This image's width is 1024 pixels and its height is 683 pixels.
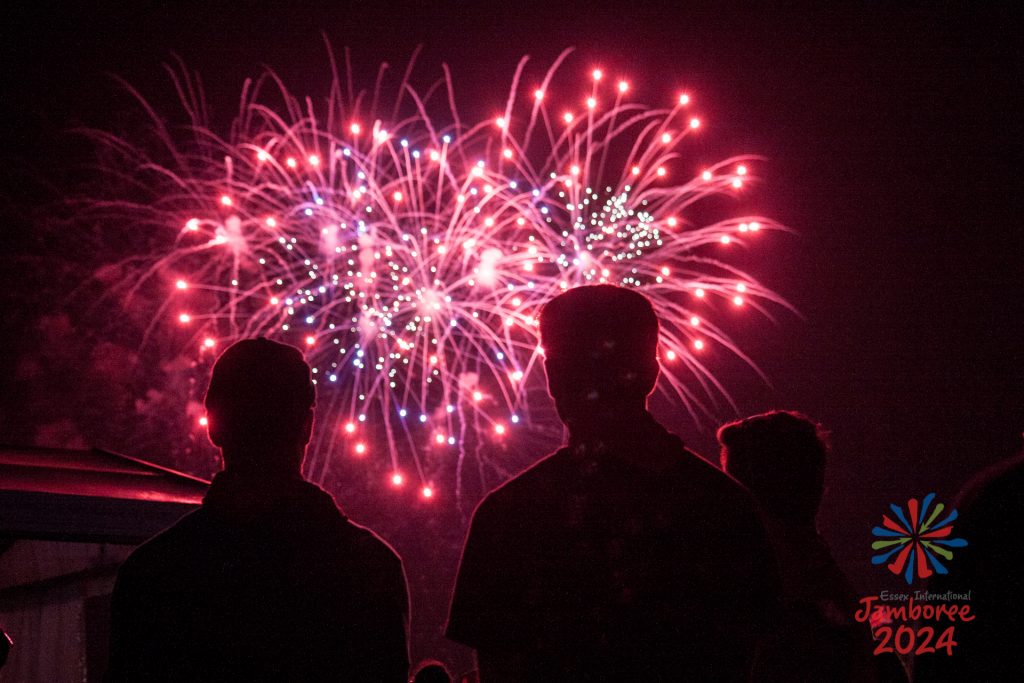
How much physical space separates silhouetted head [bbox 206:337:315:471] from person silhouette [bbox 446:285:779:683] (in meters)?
0.65

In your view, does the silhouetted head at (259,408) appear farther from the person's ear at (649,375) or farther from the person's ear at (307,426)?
the person's ear at (649,375)

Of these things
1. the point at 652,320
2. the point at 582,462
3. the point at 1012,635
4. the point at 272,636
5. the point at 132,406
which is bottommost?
the point at 1012,635

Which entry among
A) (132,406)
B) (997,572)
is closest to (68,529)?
(997,572)

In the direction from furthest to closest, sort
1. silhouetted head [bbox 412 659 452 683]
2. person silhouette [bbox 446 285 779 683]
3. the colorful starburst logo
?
the colorful starburst logo < silhouetted head [bbox 412 659 452 683] < person silhouette [bbox 446 285 779 683]

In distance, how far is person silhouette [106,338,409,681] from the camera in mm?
2479

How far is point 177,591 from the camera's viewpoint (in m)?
2.51

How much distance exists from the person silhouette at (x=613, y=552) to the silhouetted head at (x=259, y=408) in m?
0.65

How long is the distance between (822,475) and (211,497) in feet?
6.82

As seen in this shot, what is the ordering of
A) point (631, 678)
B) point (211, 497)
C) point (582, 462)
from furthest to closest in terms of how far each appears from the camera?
point (211, 497) < point (582, 462) < point (631, 678)

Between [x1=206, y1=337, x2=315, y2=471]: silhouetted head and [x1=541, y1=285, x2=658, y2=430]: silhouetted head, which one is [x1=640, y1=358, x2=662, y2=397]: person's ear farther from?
[x1=206, y1=337, x2=315, y2=471]: silhouetted head

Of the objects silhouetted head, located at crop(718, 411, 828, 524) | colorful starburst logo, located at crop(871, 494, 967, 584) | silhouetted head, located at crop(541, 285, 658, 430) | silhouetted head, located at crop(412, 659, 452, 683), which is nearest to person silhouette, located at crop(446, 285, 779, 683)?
silhouetted head, located at crop(541, 285, 658, 430)

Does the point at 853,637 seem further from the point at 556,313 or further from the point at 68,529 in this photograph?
the point at 68,529

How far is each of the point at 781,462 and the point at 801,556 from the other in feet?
1.07

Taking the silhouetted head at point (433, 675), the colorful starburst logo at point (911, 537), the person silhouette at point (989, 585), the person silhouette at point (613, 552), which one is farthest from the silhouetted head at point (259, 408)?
the colorful starburst logo at point (911, 537)
